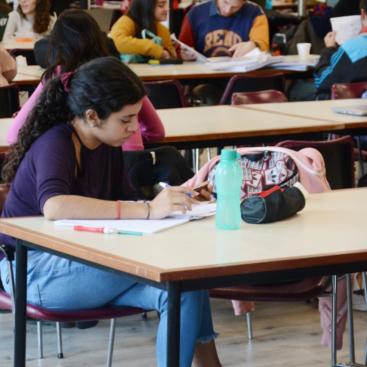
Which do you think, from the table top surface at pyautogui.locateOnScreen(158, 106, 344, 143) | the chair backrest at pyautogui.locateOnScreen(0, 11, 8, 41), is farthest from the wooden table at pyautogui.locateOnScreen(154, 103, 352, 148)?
the chair backrest at pyautogui.locateOnScreen(0, 11, 8, 41)

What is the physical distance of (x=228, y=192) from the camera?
2686 mm

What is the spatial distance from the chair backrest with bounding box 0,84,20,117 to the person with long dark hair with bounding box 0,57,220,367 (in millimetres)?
2531

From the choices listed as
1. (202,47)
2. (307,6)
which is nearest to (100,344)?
(202,47)

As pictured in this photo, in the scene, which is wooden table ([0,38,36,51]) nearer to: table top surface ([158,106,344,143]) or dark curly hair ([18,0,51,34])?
dark curly hair ([18,0,51,34])

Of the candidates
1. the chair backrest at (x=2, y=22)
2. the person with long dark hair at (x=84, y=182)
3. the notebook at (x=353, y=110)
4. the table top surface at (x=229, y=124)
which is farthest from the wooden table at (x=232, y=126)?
the chair backrest at (x=2, y=22)

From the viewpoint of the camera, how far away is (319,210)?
293 cm

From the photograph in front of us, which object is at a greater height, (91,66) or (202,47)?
(91,66)

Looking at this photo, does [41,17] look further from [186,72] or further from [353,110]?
[353,110]

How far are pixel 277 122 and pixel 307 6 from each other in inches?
309

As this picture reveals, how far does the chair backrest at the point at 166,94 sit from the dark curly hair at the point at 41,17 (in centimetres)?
309

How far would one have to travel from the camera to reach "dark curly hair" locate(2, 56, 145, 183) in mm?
2967

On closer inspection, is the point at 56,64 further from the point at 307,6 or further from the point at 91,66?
the point at 307,6

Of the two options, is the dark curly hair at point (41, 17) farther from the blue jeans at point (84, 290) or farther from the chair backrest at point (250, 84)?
the blue jeans at point (84, 290)

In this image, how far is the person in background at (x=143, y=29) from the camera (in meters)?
7.13
